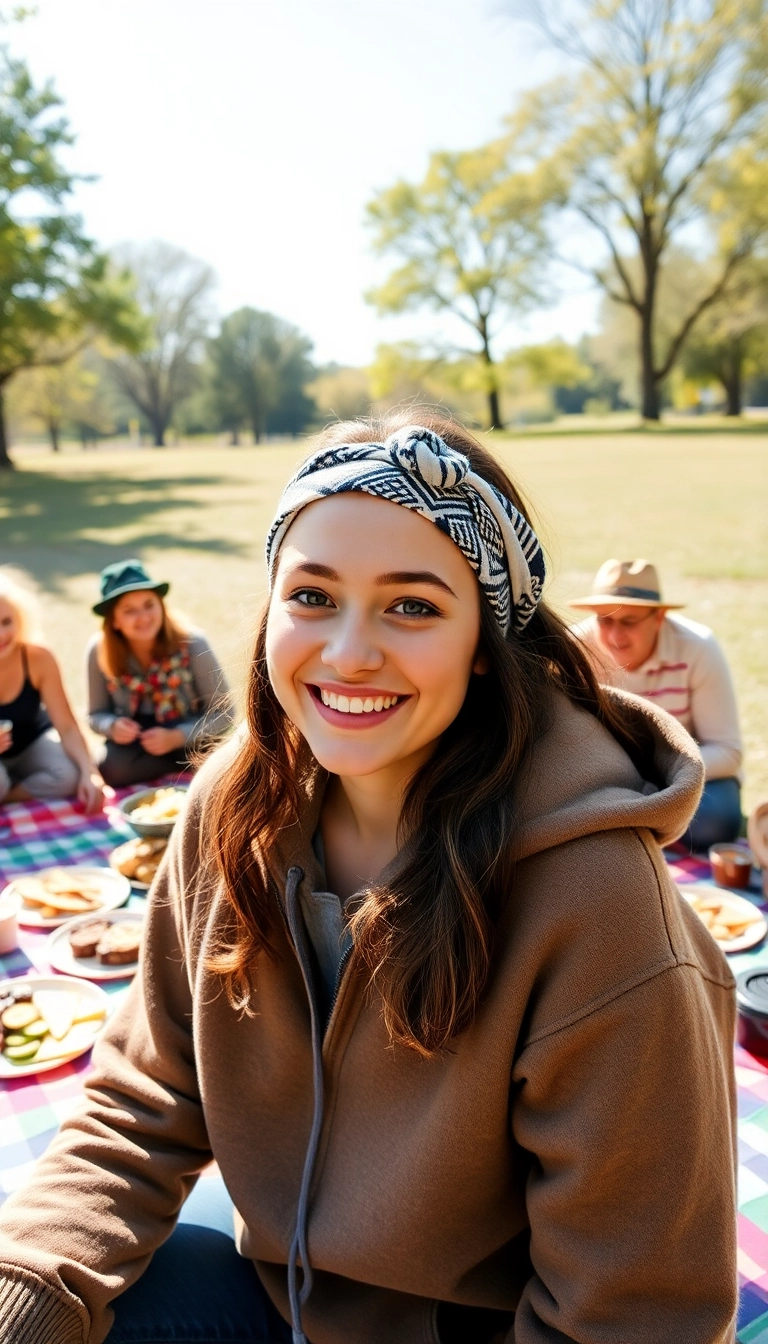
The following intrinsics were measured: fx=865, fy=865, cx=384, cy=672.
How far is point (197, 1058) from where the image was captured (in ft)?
5.02

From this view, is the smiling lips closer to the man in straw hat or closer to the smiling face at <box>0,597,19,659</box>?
the man in straw hat

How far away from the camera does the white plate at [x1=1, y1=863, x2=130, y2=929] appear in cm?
291

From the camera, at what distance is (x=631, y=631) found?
3801 mm

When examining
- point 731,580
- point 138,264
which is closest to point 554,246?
point 138,264

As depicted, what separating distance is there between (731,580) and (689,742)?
A: 1022 centimetres

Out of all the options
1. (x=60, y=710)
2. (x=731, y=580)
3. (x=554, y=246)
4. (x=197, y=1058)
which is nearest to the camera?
(x=197, y=1058)

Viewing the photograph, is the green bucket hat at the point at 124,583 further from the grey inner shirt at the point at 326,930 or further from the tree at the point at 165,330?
the tree at the point at 165,330

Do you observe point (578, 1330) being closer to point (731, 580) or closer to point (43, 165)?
point (731, 580)

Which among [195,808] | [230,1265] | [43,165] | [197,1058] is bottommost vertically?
[230,1265]

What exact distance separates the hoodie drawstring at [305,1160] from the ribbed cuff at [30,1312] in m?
0.35

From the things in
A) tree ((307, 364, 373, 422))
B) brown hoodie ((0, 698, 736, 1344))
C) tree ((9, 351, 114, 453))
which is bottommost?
brown hoodie ((0, 698, 736, 1344))

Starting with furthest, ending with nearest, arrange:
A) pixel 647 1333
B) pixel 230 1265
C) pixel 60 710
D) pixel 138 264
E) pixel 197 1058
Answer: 1. pixel 138 264
2. pixel 60 710
3. pixel 230 1265
4. pixel 197 1058
5. pixel 647 1333

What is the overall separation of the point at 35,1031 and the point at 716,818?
108 inches

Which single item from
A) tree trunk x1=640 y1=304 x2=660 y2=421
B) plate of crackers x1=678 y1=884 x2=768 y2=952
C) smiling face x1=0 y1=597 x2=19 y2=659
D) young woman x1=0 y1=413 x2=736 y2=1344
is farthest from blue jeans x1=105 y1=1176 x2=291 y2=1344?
tree trunk x1=640 y1=304 x2=660 y2=421
